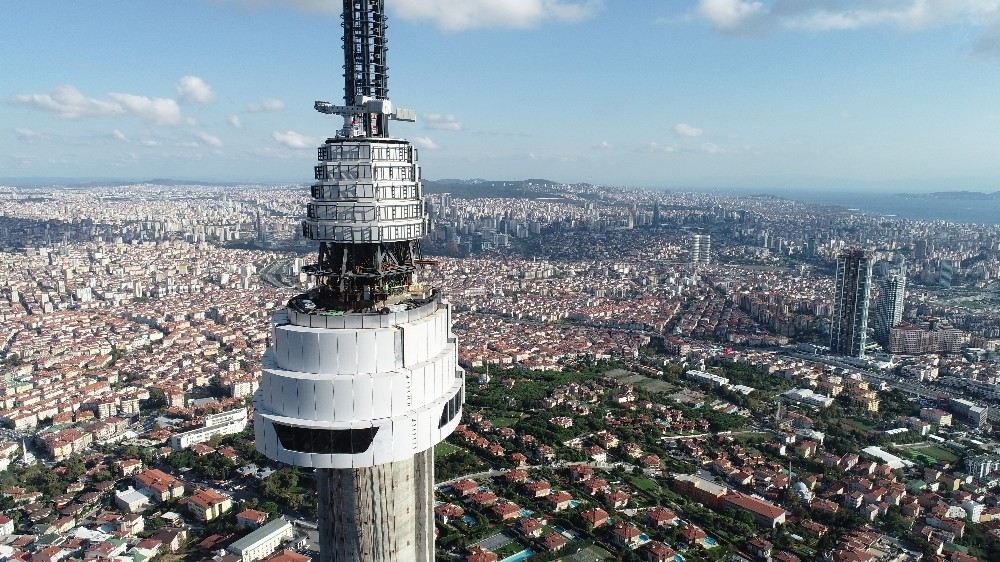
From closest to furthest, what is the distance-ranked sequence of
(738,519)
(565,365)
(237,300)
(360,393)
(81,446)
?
(360,393), (738,519), (81,446), (565,365), (237,300)

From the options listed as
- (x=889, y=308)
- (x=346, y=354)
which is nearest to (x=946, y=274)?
(x=889, y=308)

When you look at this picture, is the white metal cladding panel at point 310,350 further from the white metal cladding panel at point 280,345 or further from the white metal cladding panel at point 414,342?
the white metal cladding panel at point 414,342

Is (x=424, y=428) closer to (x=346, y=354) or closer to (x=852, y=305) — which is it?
(x=346, y=354)

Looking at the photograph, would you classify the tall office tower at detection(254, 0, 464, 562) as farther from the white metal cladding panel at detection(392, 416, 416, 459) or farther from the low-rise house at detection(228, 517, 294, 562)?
the low-rise house at detection(228, 517, 294, 562)

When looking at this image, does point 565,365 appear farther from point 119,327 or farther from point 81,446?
point 119,327

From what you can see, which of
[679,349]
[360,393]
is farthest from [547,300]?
[360,393]
